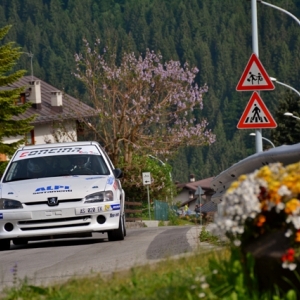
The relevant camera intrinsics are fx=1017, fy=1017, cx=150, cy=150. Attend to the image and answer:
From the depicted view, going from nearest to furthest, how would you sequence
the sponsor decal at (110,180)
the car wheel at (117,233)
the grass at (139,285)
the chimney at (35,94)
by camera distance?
the grass at (139,285) → the sponsor decal at (110,180) → the car wheel at (117,233) → the chimney at (35,94)

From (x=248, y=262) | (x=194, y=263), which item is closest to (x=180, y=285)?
(x=248, y=262)

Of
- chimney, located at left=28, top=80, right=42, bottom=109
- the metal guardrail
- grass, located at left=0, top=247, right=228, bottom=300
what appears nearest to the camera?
grass, located at left=0, top=247, right=228, bottom=300

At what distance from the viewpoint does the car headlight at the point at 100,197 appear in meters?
15.1

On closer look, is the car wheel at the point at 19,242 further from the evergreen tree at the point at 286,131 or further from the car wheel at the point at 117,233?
the evergreen tree at the point at 286,131

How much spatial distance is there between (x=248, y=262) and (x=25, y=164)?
1125 centimetres

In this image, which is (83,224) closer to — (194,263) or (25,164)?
(25,164)

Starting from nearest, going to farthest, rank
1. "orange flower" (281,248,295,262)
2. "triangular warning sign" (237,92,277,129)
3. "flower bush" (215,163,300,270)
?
"orange flower" (281,248,295,262) < "flower bush" (215,163,300,270) < "triangular warning sign" (237,92,277,129)

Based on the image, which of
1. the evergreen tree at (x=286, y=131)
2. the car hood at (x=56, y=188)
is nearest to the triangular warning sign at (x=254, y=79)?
the car hood at (x=56, y=188)

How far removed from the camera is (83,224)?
597 inches

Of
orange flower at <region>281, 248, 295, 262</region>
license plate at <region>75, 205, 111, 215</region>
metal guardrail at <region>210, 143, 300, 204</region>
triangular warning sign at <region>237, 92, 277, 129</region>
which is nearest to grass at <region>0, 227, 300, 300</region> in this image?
orange flower at <region>281, 248, 295, 262</region>

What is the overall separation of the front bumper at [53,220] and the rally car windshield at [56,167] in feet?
3.88

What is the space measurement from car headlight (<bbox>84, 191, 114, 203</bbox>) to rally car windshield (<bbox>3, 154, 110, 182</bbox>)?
0.97 meters

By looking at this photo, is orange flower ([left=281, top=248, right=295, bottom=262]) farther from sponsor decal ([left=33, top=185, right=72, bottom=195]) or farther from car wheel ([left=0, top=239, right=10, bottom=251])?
car wheel ([left=0, top=239, right=10, bottom=251])

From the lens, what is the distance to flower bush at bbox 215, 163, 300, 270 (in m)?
5.50
